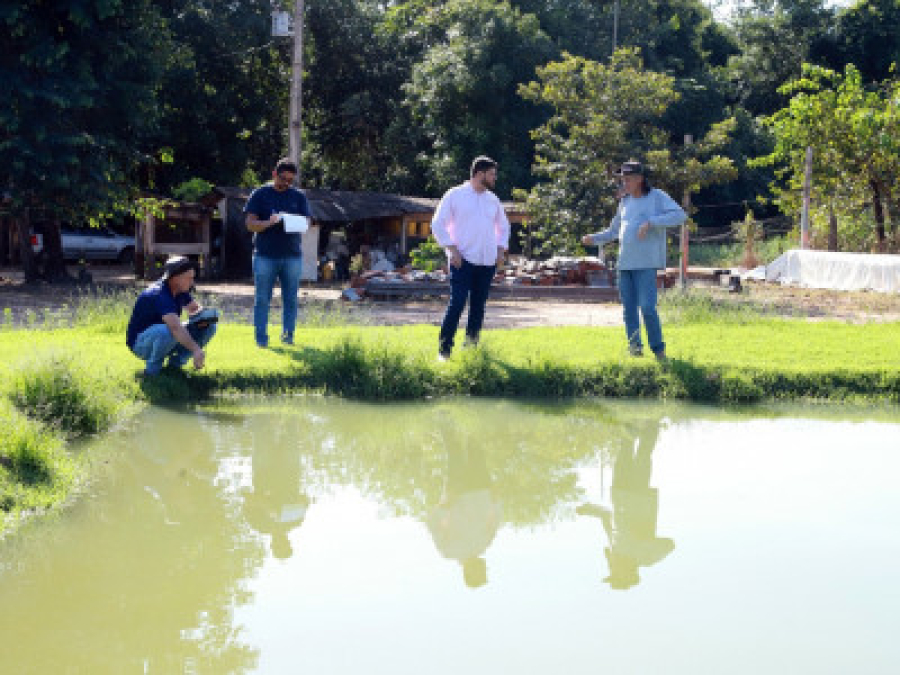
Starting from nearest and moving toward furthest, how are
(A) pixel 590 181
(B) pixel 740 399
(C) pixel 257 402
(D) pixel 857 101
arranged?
(C) pixel 257 402 < (B) pixel 740 399 < (A) pixel 590 181 < (D) pixel 857 101

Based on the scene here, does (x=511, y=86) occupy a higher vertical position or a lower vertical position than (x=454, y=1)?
lower

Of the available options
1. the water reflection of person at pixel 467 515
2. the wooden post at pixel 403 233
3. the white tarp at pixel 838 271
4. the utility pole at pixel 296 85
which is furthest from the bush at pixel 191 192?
the water reflection of person at pixel 467 515

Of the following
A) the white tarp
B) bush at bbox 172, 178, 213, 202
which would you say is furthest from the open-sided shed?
the white tarp

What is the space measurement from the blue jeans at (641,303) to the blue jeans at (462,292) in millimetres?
1241

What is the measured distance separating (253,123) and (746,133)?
62.9 ft

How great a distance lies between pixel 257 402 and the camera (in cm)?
802

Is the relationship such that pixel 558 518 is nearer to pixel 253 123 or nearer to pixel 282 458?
pixel 282 458

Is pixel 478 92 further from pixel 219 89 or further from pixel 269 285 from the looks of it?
pixel 269 285

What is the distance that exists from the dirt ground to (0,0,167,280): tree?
1766 millimetres

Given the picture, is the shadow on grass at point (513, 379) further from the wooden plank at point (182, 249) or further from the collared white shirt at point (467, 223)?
the wooden plank at point (182, 249)

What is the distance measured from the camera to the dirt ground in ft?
51.0

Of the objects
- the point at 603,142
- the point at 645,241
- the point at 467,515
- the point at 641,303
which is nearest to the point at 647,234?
the point at 645,241

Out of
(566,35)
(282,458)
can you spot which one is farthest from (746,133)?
(282,458)

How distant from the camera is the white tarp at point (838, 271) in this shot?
21.5 meters
